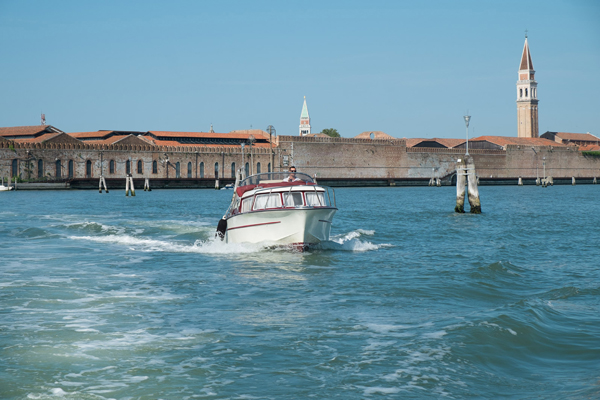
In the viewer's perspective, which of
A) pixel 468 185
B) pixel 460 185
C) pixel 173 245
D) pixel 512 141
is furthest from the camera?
pixel 512 141

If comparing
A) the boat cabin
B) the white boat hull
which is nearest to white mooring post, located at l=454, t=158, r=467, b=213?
the boat cabin

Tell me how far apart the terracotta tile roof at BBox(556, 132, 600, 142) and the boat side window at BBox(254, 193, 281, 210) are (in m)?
93.7

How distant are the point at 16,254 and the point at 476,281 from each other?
339 inches

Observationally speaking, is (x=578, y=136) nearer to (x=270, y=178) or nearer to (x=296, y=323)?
(x=270, y=178)

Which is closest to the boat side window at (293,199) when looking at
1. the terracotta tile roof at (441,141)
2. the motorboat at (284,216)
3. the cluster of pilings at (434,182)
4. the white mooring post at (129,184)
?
the motorboat at (284,216)

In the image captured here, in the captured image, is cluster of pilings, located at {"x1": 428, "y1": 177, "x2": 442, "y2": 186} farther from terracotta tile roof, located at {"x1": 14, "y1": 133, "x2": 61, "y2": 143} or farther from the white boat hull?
the white boat hull

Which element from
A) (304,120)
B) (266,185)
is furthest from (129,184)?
(304,120)

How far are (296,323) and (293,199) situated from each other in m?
6.51

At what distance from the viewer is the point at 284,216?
1391cm

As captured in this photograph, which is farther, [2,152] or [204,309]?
[2,152]

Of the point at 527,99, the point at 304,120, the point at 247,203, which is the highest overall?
the point at 304,120

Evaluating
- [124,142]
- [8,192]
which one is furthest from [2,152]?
[124,142]

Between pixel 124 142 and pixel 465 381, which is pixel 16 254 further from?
pixel 124 142

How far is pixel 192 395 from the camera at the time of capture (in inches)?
223
